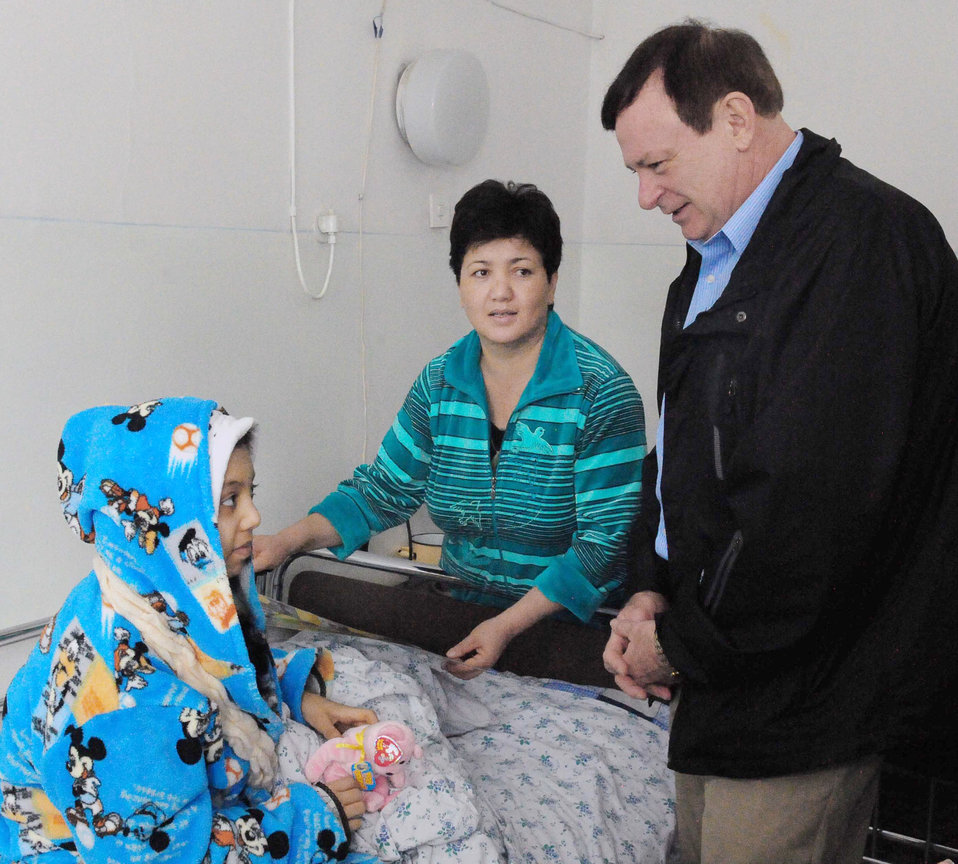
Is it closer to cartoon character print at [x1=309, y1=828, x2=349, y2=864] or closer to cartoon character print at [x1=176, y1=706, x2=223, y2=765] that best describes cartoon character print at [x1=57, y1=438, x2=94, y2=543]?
cartoon character print at [x1=176, y1=706, x2=223, y2=765]

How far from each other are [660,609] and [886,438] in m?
0.54

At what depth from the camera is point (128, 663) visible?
1.25 metres

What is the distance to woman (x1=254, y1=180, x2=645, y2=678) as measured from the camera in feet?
6.24

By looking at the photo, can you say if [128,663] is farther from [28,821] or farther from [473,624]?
[473,624]

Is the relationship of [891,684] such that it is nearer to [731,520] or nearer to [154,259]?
[731,520]

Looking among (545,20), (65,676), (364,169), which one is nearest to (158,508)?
(65,676)

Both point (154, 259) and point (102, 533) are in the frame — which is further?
point (154, 259)

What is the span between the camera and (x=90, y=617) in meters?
1.31

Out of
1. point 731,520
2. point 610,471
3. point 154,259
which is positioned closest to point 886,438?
point 731,520

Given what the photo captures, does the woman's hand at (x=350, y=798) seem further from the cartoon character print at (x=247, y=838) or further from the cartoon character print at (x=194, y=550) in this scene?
the cartoon character print at (x=194, y=550)

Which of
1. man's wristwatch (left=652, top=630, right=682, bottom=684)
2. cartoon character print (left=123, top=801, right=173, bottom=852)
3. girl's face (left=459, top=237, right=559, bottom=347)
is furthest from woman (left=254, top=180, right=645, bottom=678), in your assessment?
cartoon character print (left=123, top=801, right=173, bottom=852)

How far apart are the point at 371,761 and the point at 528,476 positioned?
2.29 feet

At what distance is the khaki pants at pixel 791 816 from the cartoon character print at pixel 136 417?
1.00m

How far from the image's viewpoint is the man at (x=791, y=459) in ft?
3.99
